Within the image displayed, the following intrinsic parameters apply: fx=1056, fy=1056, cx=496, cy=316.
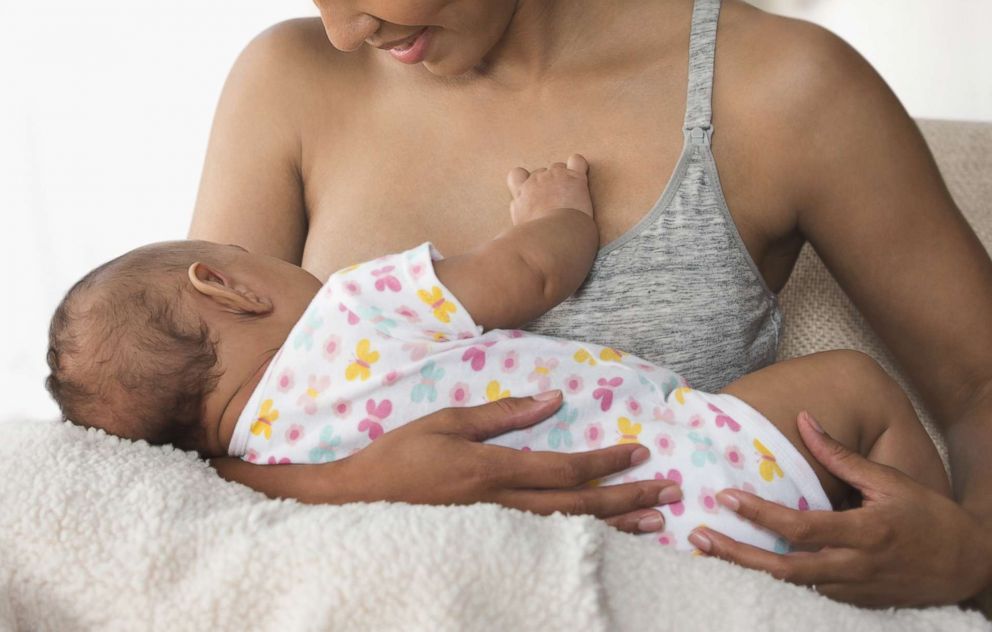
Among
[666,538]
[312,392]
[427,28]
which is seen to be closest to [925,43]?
[427,28]

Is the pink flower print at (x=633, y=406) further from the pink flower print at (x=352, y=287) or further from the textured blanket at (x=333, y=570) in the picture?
the pink flower print at (x=352, y=287)

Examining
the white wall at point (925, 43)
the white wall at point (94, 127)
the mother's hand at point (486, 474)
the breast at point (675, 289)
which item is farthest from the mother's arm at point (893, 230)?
the white wall at point (94, 127)

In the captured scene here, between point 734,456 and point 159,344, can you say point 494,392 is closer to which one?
point 734,456

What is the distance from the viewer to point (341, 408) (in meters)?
1.18

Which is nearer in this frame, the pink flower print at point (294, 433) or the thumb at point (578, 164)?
the pink flower print at point (294, 433)

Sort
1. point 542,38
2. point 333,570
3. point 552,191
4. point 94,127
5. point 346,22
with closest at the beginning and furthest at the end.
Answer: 1. point 333,570
2. point 346,22
3. point 552,191
4. point 542,38
5. point 94,127

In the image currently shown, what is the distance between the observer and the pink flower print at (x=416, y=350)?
1.18 m

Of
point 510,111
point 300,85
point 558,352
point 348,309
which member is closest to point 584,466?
point 558,352

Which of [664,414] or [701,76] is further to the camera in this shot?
[701,76]

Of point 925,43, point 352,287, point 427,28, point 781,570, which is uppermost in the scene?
point 427,28

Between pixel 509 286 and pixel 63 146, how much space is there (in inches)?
78.9

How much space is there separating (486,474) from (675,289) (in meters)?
0.46

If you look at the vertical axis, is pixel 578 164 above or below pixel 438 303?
above

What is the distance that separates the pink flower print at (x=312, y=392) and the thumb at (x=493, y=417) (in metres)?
0.14
